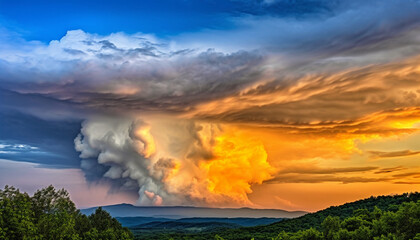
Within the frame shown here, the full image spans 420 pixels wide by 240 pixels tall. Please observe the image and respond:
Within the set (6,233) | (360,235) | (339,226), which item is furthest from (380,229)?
(6,233)

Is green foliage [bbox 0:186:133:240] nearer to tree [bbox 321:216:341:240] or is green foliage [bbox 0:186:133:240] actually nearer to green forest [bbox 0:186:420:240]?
green forest [bbox 0:186:420:240]

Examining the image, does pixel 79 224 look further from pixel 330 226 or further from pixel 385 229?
pixel 385 229

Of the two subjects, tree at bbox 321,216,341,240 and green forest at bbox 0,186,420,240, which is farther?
tree at bbox 321,216,341,240

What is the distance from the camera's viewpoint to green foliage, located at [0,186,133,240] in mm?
69062

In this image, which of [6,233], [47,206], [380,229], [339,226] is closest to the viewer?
[6,233]

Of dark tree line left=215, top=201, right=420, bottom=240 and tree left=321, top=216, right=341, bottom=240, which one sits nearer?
dark tree line left=215, top=201, right=420, bottom=240

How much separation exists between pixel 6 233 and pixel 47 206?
23.3m

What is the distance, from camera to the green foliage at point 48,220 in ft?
227

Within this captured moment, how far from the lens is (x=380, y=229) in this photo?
74.2m

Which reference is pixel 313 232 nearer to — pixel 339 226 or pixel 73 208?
pixel 339 226

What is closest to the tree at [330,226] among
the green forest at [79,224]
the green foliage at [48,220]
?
the green forest at [79,224]

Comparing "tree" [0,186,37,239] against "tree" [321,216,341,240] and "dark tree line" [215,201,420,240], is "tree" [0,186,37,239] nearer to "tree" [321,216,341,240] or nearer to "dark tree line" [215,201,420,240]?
"dark tree line" [215,201,420,240]

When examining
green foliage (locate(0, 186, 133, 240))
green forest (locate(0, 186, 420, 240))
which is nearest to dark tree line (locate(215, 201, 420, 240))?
green forest (locate(0, 186, 420, 240))

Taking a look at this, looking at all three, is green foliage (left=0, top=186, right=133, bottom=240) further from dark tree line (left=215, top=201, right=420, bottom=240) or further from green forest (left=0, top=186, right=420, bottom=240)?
dark tree line (left=215, top=201, right=420, bottom=240)
